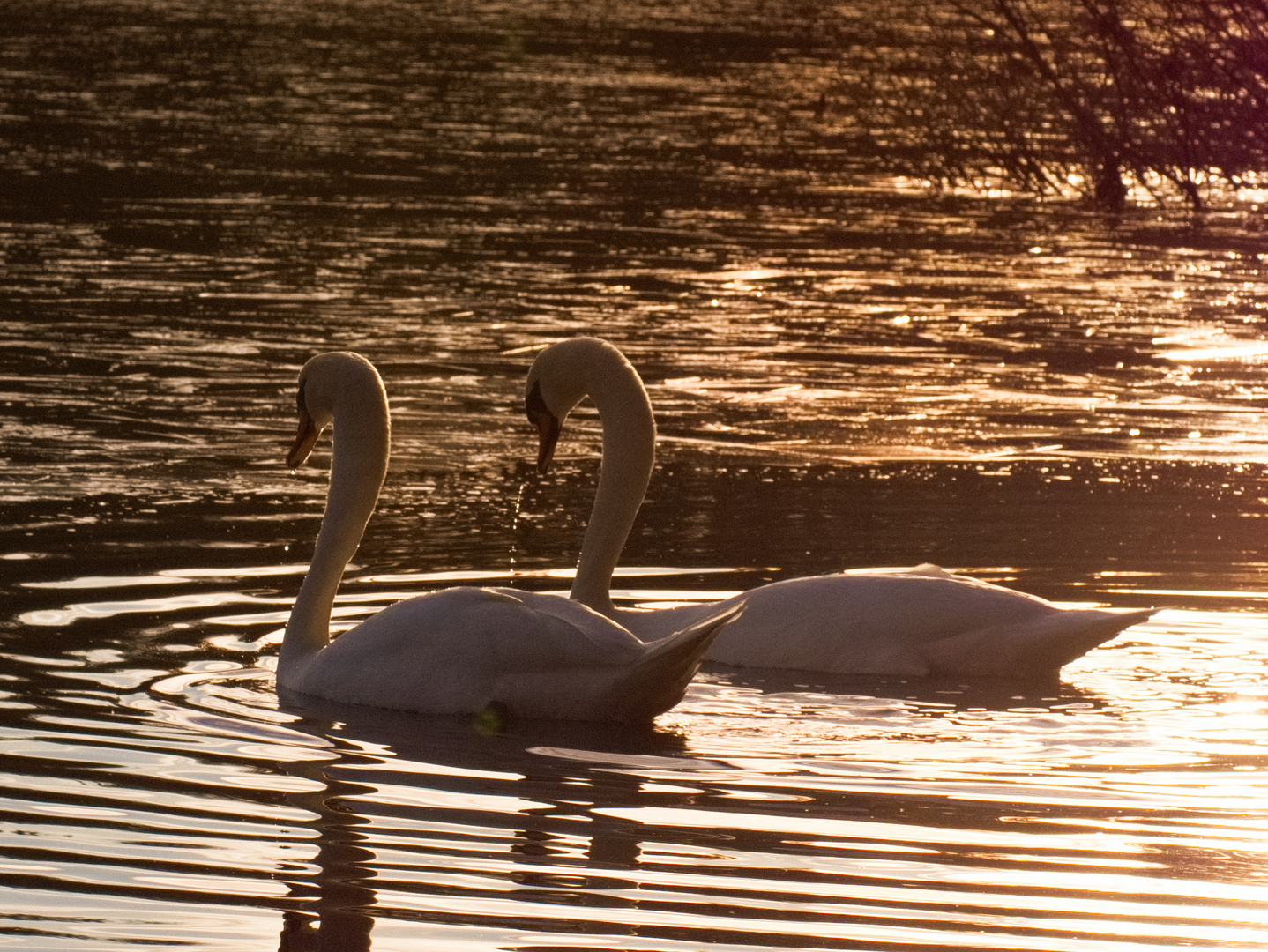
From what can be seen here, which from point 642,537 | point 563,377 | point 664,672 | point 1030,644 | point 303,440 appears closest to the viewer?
point 664,672

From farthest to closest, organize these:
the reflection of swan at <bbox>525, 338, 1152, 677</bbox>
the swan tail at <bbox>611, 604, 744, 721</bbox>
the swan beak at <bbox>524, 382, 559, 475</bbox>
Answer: the swan beak at <bbox>524, 382, 559, 475</bbox>
the reflection of swan at <bbox>525, 338, 1152, 677</bbox>
the swan tail at <bbox>611, 604, 744, 721</bbox>

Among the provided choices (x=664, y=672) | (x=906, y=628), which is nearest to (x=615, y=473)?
(x=906, y=628)

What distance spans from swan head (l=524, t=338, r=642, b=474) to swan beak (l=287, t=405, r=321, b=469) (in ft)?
2.47

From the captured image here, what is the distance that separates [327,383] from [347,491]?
37cm

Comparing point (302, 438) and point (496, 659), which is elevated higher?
point (302, 438)

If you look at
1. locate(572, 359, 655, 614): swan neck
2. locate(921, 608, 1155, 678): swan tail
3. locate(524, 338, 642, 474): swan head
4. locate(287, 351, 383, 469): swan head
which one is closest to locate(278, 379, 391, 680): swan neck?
locate(287, 351, 383, 469): swan head

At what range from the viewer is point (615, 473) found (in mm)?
9258

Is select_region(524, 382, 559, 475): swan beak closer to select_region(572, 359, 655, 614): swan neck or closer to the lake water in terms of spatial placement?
select_region(572, 359, 655, 614): swan neck

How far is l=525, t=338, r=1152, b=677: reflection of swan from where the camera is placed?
8664 millimetres

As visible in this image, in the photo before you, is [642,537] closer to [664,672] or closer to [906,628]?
[906,628]

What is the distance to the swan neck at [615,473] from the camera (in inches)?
360

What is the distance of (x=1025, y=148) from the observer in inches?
1102

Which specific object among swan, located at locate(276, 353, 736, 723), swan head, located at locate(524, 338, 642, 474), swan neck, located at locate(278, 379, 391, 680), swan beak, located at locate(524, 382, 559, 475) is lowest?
swan, located at locate(276, 353, 736, 723)

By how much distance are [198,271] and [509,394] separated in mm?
5911
